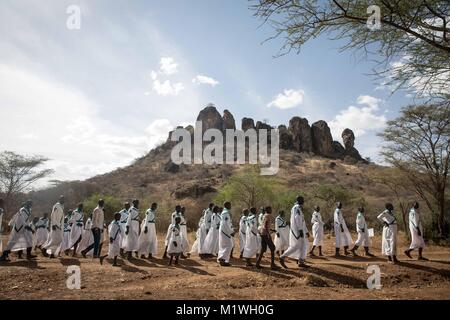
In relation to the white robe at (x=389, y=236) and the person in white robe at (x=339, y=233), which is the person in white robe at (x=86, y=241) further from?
the white robe at (x=389, y=236)

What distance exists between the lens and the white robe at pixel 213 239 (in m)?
13.6

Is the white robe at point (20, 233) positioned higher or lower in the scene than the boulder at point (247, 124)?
lower

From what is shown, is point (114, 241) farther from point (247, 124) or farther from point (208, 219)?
point (247, 124)

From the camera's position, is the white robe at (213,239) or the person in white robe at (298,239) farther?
the white robe at (213,239)

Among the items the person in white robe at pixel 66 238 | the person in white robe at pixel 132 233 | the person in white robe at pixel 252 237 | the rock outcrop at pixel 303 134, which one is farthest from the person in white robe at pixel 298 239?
the rock outcrop at pixel 303 134

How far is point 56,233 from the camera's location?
1307cm

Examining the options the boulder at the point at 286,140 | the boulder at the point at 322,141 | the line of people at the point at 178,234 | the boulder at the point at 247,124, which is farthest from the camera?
the boulder at the point at 247,124

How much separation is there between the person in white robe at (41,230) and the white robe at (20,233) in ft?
8.48

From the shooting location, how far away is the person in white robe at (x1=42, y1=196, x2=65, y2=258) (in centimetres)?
1303

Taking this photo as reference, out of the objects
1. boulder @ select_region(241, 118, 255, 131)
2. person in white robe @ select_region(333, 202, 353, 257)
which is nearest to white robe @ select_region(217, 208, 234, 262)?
person in white robe @ select_region(333, 202, 353, 257)

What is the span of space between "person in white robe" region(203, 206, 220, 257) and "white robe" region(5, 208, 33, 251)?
5.76 m

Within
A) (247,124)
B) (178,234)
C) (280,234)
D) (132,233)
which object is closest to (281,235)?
(280,234)
